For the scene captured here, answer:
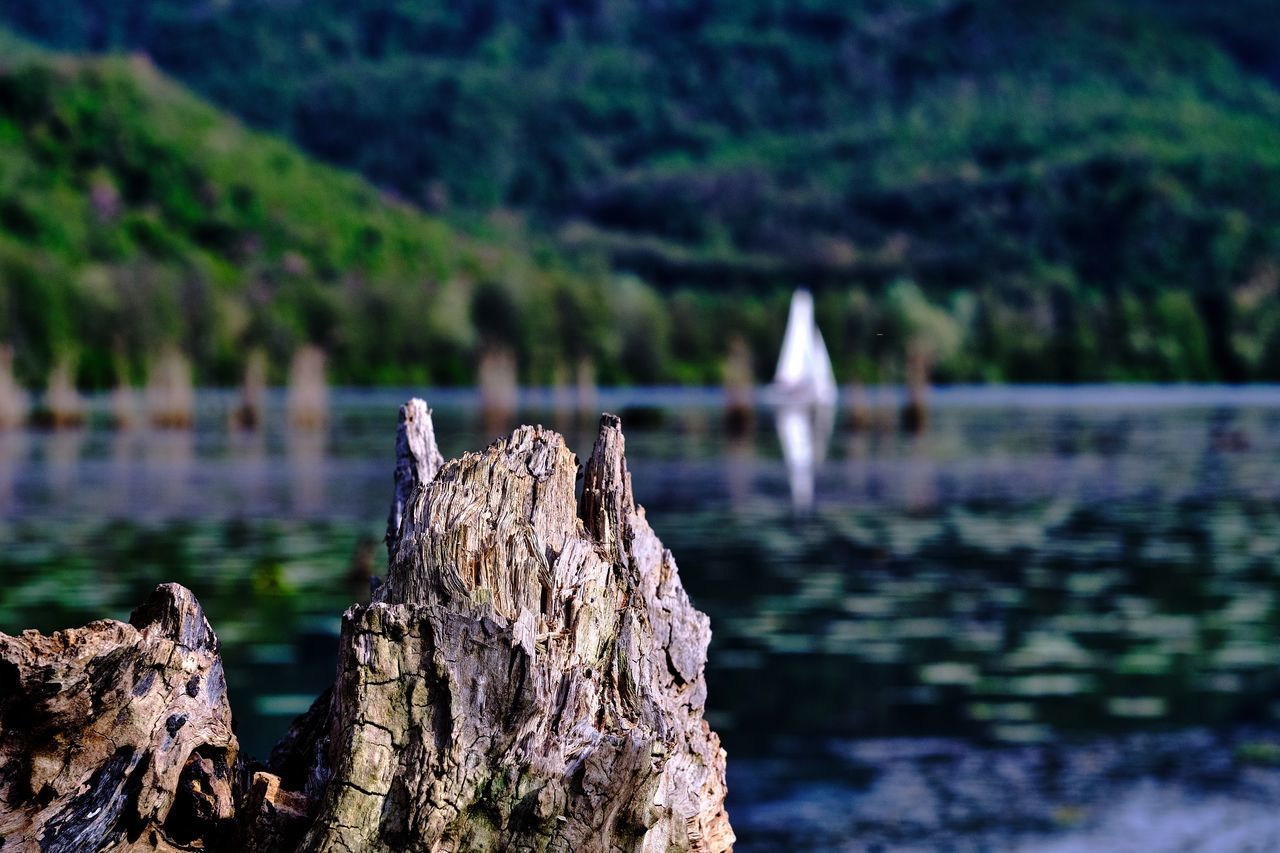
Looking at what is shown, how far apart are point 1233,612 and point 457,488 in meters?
17.9

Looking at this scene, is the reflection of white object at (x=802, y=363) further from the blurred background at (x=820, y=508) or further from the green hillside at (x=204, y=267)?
the green hillside at (x=204, y=267)

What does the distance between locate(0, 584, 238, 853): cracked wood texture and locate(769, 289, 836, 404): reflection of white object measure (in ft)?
281

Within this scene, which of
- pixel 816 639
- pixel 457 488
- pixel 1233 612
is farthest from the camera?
pixel 1233 612

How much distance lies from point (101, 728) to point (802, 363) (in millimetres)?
89822

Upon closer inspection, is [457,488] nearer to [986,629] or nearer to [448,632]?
[448,632]

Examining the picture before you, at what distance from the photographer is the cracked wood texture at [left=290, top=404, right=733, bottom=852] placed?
4.09 m

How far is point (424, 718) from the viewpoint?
414 cm

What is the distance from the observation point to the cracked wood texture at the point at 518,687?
4.09 metres

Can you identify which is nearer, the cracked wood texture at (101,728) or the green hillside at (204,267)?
the cracked wood texture at (101,728)

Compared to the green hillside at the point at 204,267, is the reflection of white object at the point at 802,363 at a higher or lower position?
lower

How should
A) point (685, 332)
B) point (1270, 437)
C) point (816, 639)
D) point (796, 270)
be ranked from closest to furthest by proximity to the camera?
point (816, 639) < point (1270, 437) < point (685, 332) < point (796, 270)

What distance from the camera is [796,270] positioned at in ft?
655

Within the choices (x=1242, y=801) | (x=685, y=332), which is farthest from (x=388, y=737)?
(x=685, y=332)

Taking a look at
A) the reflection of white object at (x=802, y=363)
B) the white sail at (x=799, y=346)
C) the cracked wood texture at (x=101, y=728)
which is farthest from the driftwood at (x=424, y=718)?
the white sail at (x=799, y=346)
